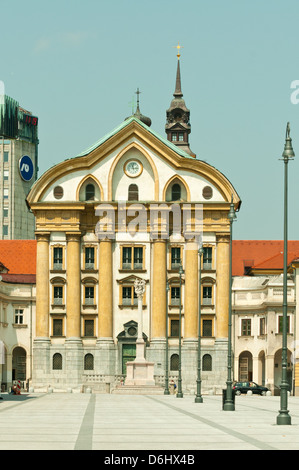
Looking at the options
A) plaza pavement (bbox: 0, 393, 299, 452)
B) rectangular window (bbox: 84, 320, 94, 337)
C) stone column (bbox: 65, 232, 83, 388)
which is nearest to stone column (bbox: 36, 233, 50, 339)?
stone column (bbox: 65, 232, 83, 388)

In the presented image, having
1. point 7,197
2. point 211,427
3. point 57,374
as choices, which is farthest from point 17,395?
point 7,197

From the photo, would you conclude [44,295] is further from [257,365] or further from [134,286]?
[257,365]

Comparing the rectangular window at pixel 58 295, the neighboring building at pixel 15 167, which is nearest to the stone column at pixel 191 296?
the rectangular window at pixel 58 295

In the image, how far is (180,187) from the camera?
10856 centimetres

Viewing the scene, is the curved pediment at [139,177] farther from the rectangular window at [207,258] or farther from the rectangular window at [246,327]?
the rectangular window at [246,327]

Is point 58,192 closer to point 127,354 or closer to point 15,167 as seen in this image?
point 127,354

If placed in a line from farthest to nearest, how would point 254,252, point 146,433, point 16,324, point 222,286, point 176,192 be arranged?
point 254,252, point 16,324, point 176,192, point 222,286, point 146,433

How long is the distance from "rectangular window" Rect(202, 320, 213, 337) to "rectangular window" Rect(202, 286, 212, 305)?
6.18ft

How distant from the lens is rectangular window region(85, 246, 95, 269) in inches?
4245

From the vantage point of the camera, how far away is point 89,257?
107938 mm

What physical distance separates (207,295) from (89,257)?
12266 mm

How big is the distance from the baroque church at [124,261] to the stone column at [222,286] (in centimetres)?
10

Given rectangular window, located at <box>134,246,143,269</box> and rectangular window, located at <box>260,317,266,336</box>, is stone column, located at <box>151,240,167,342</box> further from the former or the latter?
rectangular window, located at <box>260,317,266,336</box>

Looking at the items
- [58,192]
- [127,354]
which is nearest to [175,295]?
[127,354]
